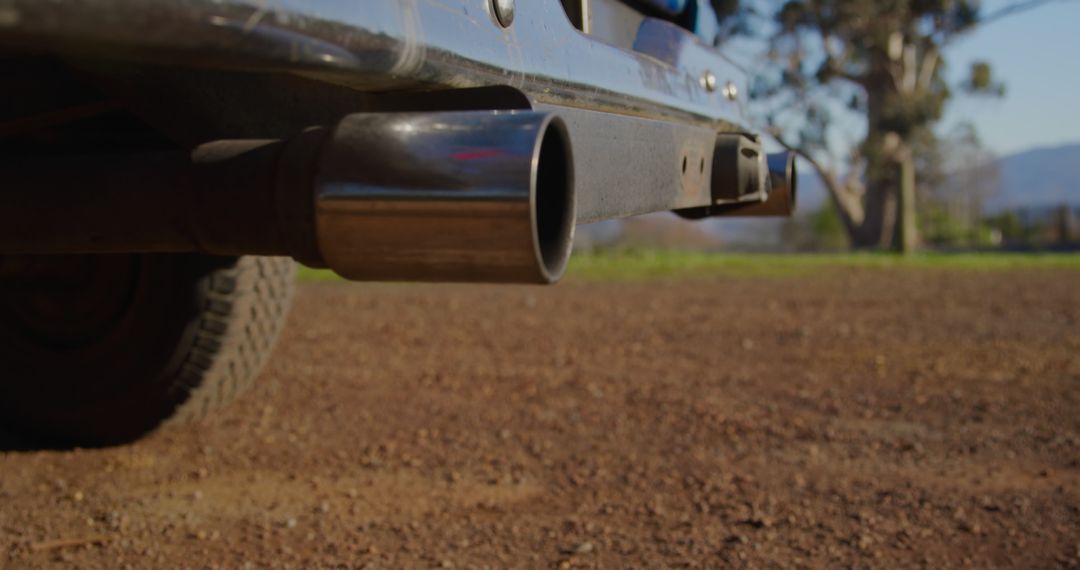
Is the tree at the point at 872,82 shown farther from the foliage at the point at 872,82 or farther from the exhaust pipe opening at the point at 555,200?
the exhaust pipe opening at the point at 555,200

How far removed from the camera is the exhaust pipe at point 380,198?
136 centimetres

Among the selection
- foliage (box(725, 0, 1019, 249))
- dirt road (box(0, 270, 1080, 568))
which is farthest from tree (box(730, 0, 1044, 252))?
dirt road (box(0, 270, 1080, 568))

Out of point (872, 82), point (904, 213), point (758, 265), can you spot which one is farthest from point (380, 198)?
point (872, 82)

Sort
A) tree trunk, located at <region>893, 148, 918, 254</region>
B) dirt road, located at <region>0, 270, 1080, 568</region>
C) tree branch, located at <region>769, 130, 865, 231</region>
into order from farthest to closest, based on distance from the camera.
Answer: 1. tree branch, located at <region>769, 130, 865, 231</region>
2. tree trunk, located at <region>893, 148, 918, 254</region>
3. dirt road, located at <region>0, 270, 1080, 568</region>

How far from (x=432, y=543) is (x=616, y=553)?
1.37 ft

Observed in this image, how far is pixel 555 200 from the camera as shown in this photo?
1.55 meters

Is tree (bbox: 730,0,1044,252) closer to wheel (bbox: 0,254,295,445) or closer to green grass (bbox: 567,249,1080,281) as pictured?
green grass (bbox: 567,249,1080,281)

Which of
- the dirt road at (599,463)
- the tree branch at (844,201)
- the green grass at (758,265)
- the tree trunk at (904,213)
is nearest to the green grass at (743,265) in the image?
the green grass at (758,265)

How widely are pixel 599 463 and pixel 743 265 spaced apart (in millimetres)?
8563

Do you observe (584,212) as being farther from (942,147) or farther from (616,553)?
(942,147)

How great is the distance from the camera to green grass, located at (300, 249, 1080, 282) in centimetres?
1005

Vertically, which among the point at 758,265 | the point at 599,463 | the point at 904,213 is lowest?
the point at 599,463

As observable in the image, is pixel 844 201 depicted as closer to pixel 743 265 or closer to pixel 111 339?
pixel 743 265

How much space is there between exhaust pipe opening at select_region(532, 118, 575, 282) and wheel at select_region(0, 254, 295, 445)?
1.89 m
